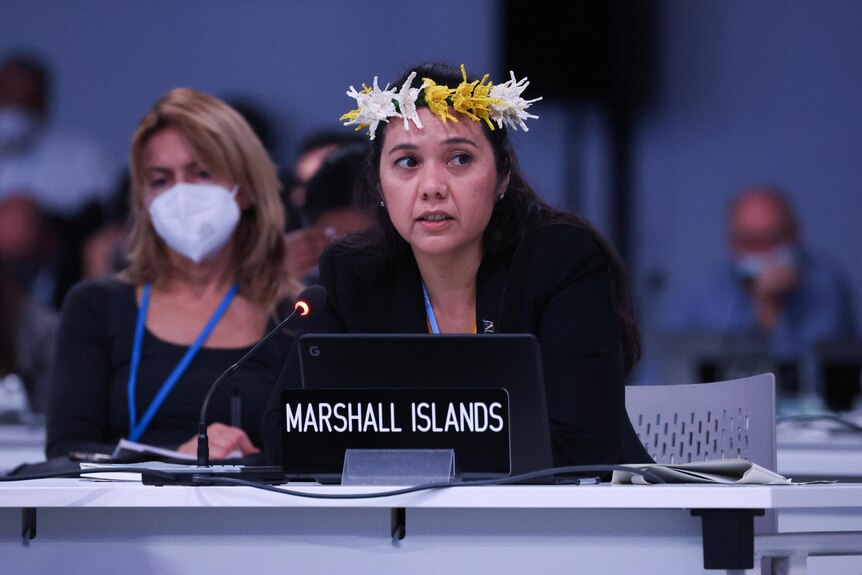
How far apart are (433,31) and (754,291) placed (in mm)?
1879

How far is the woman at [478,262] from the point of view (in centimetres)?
197

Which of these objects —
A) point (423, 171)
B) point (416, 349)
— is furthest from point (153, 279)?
point (416, 349)

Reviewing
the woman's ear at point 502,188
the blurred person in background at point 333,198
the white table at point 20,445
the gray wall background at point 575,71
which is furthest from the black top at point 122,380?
the gray wall background at point 575,71

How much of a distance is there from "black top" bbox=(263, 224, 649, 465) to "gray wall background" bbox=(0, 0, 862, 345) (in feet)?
10.6

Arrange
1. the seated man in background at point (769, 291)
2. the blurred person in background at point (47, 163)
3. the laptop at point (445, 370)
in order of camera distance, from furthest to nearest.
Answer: the blurred person in background at point (47, 163), the seated man in background at point (769, 291), the laptop at point (445, 370)

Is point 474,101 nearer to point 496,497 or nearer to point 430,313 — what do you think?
point 430,313

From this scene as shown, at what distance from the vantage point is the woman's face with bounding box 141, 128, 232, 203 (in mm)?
3066

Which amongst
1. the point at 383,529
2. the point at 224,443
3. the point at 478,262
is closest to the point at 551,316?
the point at 478,262

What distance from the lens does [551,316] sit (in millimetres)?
2068

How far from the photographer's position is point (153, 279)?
A: 10.2 ft

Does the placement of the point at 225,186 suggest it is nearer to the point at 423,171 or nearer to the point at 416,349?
the point at 423,171

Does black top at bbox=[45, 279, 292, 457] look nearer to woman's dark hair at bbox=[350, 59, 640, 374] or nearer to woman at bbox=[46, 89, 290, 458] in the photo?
woman at bbox=[46, 89, 290, 458]

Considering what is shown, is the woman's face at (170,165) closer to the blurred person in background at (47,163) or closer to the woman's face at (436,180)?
the woman's face at (436,180)

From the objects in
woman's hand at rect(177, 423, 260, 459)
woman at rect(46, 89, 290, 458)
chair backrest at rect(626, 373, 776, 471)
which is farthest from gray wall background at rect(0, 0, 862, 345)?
chair backrest at rect(626, 373, 776, 471)
